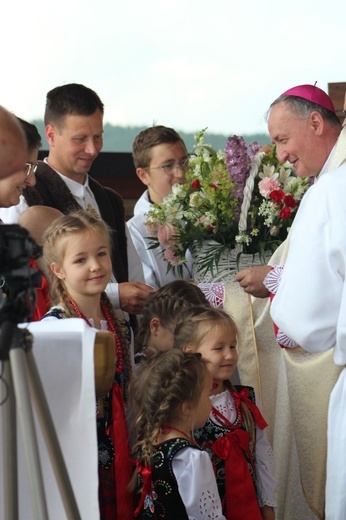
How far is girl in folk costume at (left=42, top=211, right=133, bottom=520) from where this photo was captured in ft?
11.6

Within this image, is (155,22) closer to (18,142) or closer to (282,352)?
(282,352)

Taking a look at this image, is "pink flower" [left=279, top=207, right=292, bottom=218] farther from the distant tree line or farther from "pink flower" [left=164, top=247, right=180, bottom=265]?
the distant tree line

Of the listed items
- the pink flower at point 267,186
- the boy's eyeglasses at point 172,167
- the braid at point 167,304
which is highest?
the pink flower at point 267,186

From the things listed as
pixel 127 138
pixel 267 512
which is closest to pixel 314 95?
pixel 267 512

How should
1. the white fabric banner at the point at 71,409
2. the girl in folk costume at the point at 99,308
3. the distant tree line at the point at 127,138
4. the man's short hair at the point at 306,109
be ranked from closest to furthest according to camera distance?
the white fabric banner at the point at 71,409 < the girl in folk costume at the point at 99,308 < the man's short hair at the point at 306,109 < the distant tree line at the point at 127,138

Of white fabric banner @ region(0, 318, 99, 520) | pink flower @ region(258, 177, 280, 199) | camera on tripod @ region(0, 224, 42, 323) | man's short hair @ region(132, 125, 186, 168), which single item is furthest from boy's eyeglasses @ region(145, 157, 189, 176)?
camera on tripod @ region(0, 224, 42, 323)

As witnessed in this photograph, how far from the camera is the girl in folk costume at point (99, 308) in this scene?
11.6 ft

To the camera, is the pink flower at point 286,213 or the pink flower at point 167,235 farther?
the pink flower at point 167,235

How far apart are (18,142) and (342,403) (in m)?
1.52

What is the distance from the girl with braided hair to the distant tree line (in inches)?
138

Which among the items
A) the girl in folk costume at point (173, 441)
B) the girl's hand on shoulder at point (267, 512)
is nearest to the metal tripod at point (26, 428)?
the girl in folk costume at point (173, 441)

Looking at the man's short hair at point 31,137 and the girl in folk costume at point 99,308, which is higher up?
the man's short hair at point 31,137

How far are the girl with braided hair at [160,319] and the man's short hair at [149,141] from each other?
1.37 m

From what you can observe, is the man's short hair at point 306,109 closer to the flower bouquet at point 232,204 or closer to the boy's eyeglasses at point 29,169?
the flower bouquet at point 232,204
